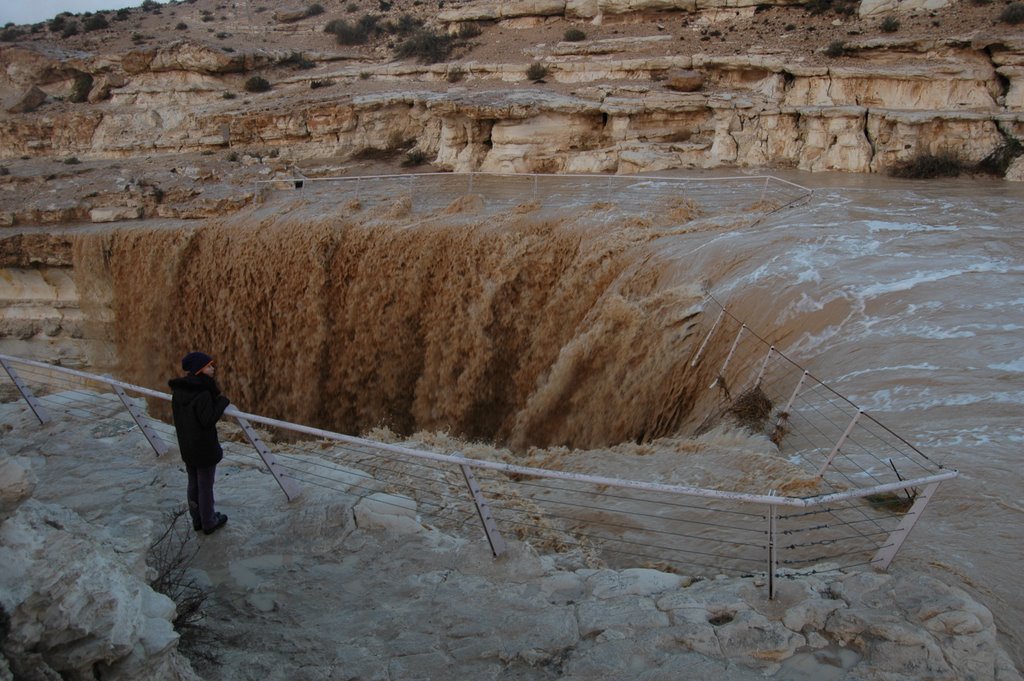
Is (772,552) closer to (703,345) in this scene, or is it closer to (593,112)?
(703,345)

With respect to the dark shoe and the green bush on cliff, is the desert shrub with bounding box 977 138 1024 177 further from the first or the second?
the dark shoe

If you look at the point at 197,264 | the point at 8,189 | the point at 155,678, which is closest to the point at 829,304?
the point at 155,678

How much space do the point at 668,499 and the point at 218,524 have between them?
3375 millimetres

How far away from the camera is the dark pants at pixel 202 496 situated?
4.46 meters

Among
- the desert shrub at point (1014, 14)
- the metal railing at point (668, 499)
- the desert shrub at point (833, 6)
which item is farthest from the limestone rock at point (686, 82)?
the metal railing at point (668, 499)

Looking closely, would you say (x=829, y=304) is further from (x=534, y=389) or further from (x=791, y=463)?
(x=534, y=389)

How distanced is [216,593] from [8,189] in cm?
2112

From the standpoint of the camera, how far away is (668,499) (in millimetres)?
5602

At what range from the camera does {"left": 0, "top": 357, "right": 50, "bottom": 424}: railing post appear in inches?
258

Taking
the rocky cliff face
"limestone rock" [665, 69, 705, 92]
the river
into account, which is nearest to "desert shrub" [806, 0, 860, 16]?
the rocky cliff face

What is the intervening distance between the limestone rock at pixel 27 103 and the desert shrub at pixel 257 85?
8.55 metres

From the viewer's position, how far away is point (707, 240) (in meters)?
11.1

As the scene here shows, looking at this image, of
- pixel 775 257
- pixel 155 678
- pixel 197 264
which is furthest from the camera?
pixel 197 264

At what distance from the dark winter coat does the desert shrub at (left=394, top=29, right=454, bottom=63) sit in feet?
77.6
